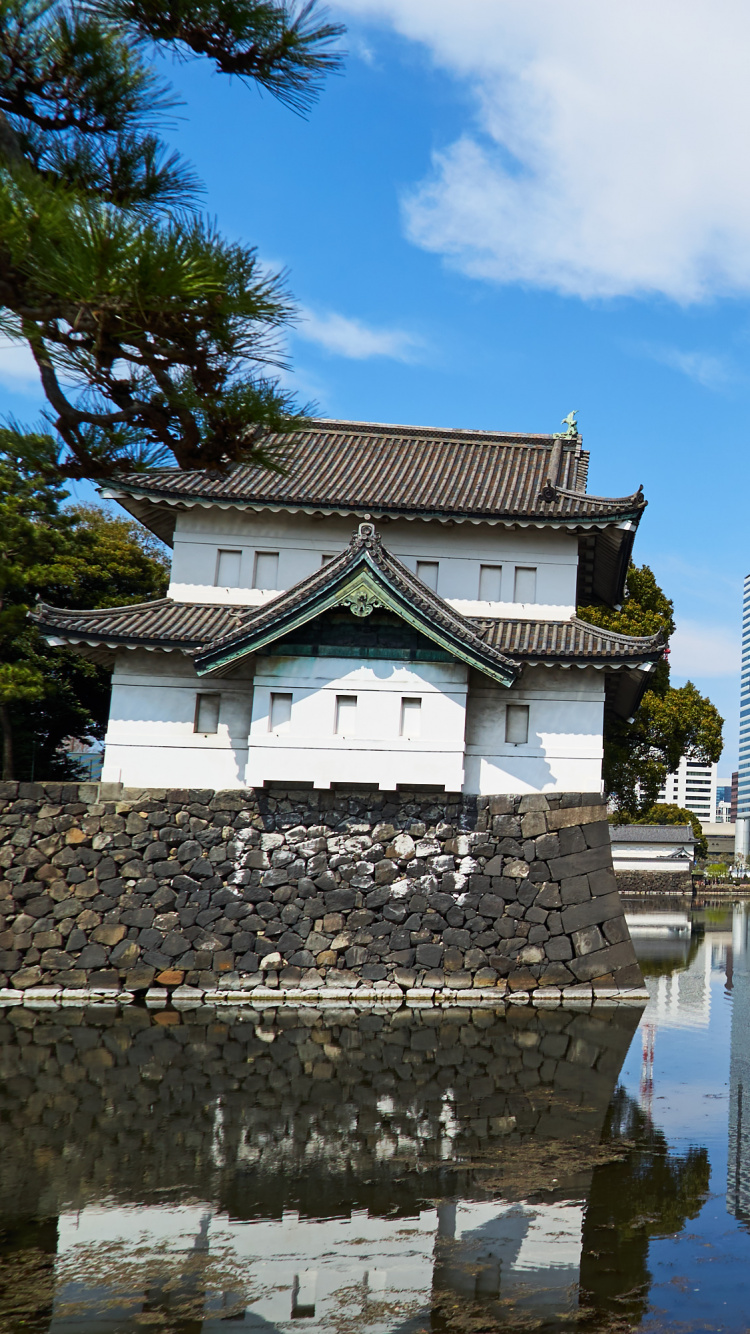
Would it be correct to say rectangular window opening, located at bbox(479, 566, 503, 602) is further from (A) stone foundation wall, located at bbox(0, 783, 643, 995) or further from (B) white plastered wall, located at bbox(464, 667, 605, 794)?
(A) stone foundation wall, located at bbox(0, 783, 643, 995)

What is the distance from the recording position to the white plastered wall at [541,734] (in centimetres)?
1873

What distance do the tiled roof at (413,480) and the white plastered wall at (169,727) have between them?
344 centimetres

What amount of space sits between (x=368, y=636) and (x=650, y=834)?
4034 cm

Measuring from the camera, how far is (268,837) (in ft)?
59.7

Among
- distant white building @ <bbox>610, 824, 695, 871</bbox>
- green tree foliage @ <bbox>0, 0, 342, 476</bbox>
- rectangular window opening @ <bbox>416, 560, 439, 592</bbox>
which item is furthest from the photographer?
distant white building @ <bbox>610, 824, 695, 871</bbox>

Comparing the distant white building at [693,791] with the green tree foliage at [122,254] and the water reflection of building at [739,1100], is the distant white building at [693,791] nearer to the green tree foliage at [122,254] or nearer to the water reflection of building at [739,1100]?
the water reflection of building at [739,1100]

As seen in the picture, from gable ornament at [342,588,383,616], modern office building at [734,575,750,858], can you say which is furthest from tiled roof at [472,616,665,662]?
modern office building at [734,575,750,858]

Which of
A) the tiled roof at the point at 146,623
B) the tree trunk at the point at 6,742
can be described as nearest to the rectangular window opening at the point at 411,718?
the tiled roof at the point at 146,623

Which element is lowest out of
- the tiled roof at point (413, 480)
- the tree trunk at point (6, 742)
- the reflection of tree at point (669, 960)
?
the reflection of tree at point (669, 960)

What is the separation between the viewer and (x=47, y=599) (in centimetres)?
2773

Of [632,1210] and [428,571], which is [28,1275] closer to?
[632,1210]

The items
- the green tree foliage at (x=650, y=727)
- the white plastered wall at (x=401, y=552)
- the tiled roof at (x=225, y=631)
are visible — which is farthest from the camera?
the green tree foliage at (x=650, y=727)

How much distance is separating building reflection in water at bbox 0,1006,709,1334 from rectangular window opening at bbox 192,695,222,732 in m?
6.28

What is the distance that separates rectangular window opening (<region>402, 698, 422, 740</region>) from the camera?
59.0ft
